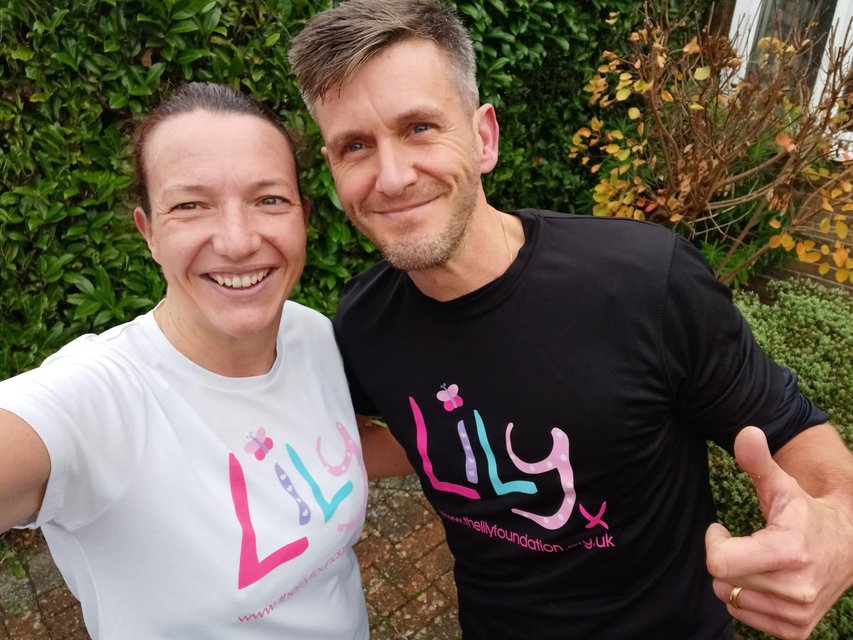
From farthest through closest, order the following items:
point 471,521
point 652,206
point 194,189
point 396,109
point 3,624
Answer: point 652,206 < point 3,624 < point 471,521 < point 396,109 < point 194,189

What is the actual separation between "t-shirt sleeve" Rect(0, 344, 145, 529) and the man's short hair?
0.97 meters

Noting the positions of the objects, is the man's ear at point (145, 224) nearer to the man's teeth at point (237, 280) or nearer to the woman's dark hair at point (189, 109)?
the woman's dark hair at point (189, 109)

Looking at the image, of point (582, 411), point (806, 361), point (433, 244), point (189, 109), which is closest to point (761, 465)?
point (582, 411)

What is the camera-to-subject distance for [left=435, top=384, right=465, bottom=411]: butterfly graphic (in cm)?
164

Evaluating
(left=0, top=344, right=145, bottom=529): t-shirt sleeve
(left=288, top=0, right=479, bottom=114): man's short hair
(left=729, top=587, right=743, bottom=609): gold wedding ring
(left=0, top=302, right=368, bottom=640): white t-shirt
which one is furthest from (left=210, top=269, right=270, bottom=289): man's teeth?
(left=729, top=587, right=743, bottom=609): gold wedding ring

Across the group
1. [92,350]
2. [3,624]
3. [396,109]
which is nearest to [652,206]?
[396,109]

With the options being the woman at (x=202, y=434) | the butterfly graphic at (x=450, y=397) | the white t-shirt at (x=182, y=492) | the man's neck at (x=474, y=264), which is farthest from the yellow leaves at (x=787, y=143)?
the white t-shirt at (x=182, y=492)

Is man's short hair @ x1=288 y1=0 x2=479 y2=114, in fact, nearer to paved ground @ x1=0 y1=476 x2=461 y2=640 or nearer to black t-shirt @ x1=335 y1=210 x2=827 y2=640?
black t-shirt @ x1=335 y1=210 x2=827 y2=640

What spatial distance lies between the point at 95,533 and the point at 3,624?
245 cm

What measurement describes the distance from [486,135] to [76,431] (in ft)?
4.67

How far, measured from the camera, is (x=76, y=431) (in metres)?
1.21

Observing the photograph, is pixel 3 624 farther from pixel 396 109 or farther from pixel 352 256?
pixel 396 109

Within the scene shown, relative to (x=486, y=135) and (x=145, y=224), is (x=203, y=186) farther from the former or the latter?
(x=486, y=135)

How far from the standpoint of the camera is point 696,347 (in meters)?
1.56
